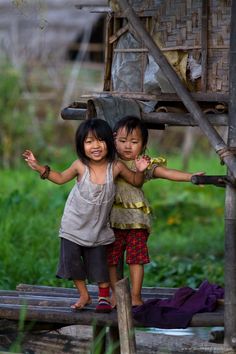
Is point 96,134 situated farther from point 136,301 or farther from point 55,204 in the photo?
point 55,204

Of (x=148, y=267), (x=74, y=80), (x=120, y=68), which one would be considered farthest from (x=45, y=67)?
(x=120, y=68)

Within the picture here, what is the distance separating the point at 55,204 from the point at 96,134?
5.98 meters

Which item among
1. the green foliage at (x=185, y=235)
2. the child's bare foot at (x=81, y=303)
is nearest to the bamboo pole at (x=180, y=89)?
the child's bare foot at (x=81, y=303)

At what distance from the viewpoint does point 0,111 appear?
15891 mm

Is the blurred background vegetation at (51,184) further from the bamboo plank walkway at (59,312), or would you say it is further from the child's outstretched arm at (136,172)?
the bamboo plank walkway at (59,312)

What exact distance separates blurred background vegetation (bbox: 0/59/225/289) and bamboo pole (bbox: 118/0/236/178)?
96 centimetres

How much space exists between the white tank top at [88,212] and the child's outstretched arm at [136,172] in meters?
0.05

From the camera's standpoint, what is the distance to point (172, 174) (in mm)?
5660

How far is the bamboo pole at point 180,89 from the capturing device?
539 centimetres

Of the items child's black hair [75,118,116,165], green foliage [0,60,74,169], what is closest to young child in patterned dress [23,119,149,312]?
child's black hair [75,118,116,165]

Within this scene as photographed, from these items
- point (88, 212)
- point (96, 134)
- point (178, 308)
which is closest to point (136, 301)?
point (178, 308)

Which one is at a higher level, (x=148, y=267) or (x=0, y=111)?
(x=0, y=111)

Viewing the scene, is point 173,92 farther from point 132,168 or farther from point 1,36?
point 1,36

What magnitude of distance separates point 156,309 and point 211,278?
11.8 feet
